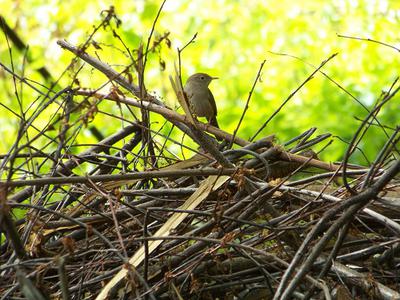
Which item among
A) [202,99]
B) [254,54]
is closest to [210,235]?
[202,99]

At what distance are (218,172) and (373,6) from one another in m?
10.7

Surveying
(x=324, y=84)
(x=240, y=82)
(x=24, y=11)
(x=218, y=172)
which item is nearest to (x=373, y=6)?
(x=240, y=82)

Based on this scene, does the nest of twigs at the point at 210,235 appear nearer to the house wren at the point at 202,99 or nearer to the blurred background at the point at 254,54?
the house wren at the point at 202,99

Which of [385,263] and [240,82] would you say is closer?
[385,263]

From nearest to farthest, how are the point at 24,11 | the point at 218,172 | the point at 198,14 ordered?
the point at 218,172, the point at 24,11, the point at 198,14

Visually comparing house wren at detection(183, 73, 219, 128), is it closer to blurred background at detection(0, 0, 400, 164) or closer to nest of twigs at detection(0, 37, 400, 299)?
blurred background at detection(0, 0, 400, 164)

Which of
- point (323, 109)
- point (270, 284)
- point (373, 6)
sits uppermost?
point (373, 6)

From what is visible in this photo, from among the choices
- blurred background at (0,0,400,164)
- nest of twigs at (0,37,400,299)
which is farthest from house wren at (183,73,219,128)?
nest of twigs at (0,37,400,299)

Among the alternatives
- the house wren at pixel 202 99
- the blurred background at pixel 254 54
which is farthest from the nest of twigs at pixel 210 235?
the blurred background at pixel 254 54

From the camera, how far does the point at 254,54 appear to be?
13.3 meters

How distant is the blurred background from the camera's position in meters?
8.23

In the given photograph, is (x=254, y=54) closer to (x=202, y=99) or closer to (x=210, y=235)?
(x=202, y=99)

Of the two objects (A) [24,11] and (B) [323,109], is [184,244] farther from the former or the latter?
(A) [24,11]

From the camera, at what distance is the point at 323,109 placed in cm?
893
